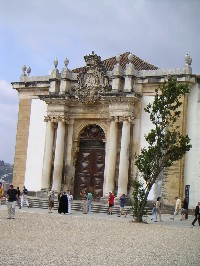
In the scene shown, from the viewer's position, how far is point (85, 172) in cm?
3034

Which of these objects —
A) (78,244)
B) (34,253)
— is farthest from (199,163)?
(34,253)

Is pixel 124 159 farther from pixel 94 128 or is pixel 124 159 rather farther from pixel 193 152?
pixel 193 152

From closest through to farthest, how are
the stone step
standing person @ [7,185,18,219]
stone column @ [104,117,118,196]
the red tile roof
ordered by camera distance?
standing person @ [7,185,18,219] < the stone step < stone column @ [104,117,118,196] < the red tile roof

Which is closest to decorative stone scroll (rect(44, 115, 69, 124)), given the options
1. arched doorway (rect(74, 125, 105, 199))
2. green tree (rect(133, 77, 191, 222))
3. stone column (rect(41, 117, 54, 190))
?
stone column (rect(41, 117, 54, 190))

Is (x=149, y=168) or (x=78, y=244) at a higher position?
(x=149, y=168)

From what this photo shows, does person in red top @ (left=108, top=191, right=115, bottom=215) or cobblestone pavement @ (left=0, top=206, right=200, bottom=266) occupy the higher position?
person in red top @ (left=108, top=191, right=115, bottom=215)

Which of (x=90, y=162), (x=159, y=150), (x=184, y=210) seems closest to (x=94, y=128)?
(x=90, y=162)

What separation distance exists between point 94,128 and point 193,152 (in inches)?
257

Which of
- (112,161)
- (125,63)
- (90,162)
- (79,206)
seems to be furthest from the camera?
(125,63)

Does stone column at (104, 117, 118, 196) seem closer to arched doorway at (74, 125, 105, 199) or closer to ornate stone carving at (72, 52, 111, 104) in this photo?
arched doorway at (74, 125, 105, 199)

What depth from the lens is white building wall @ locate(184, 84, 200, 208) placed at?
2667cm

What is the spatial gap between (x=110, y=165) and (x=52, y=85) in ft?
21.5

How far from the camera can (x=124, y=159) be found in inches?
1091

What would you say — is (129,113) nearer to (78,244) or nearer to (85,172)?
(85,172)
